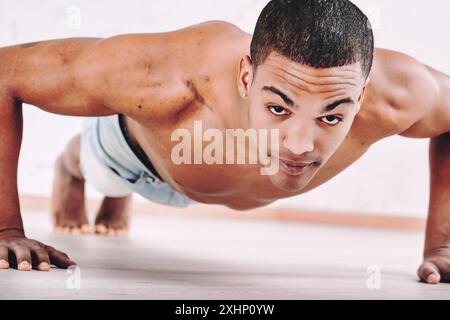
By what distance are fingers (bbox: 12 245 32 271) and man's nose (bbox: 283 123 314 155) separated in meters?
0.44

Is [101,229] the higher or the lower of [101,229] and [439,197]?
the lower

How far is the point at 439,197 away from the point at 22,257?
29.0 inches

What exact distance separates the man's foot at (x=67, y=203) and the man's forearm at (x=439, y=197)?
1.04 m

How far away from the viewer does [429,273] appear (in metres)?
1.26

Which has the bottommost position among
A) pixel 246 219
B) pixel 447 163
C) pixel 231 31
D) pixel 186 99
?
pixel 246 219

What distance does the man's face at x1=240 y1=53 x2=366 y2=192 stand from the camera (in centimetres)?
97

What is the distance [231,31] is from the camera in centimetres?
125

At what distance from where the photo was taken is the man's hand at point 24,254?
1141 mm

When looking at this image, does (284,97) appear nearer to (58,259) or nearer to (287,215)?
(58,259)

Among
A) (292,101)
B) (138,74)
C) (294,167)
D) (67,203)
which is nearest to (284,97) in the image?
(292,101)

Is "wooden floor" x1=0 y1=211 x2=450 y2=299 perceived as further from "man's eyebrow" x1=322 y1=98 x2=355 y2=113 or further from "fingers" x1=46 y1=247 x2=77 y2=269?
"man's eyebrow" x1=322 y1=98 x2=355 y2=113

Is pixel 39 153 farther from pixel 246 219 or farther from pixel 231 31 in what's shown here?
pixel 231 31

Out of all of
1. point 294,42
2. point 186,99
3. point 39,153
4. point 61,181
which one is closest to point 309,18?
point 294,42

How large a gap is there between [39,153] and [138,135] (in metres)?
1.35
